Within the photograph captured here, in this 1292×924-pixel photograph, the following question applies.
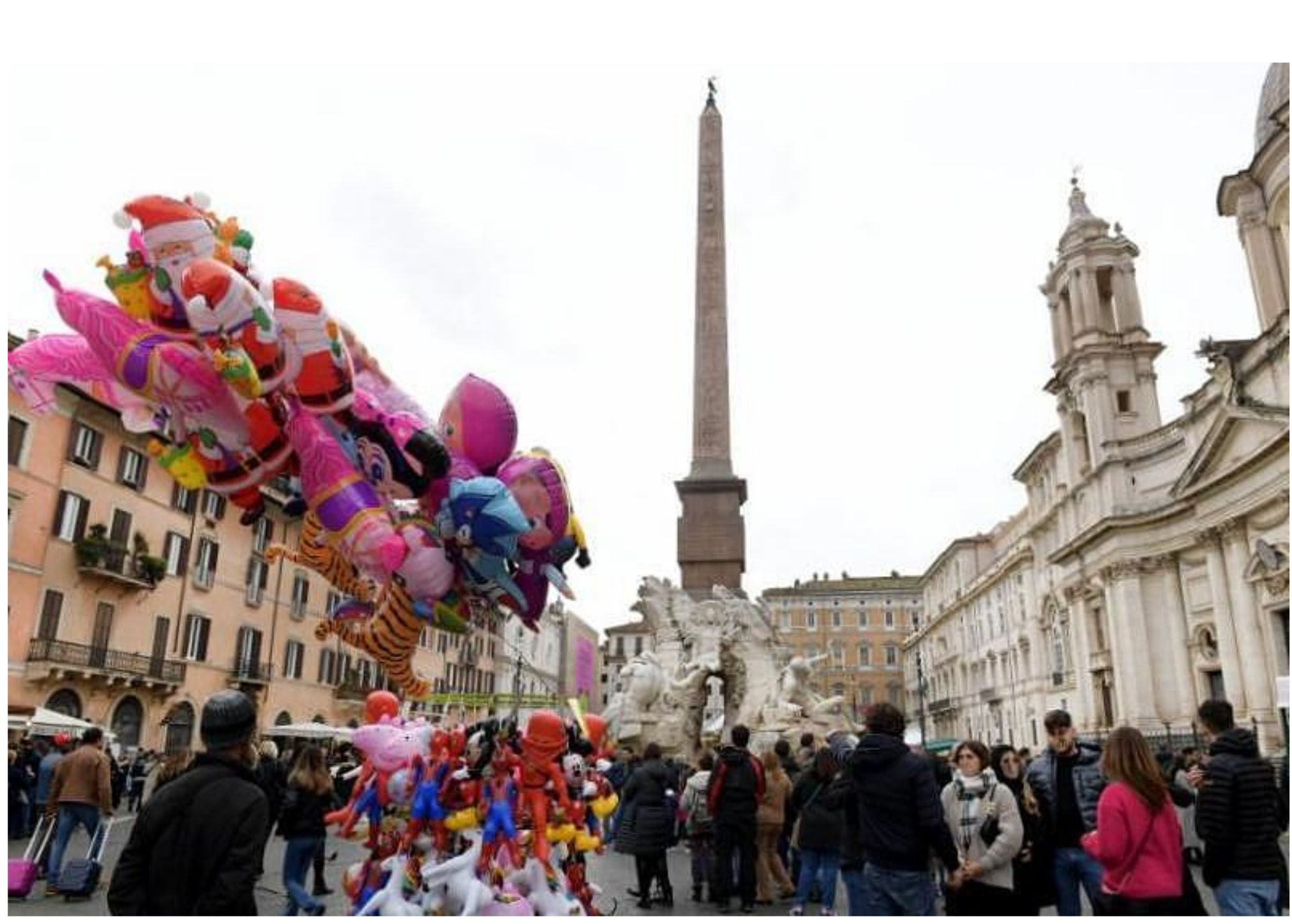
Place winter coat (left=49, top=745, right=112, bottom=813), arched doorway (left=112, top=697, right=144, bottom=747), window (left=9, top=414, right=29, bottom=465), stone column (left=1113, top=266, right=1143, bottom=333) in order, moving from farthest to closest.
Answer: stone column (left=1113, top=266, right=1143, bottom=333)
arched doorway (left=112, top=697, right=144, bottom=747)
window (left=9, top=414, right=29, bottom=465)
winter coat (left=49, top=745, right=112, bottom=813)

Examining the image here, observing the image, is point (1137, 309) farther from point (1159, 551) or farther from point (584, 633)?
point (584, 633)

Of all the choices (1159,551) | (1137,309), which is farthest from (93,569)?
(1137,309)

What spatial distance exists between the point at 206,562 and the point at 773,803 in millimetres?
22980

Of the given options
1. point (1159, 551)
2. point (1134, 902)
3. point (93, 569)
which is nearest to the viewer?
point (1134, 902)

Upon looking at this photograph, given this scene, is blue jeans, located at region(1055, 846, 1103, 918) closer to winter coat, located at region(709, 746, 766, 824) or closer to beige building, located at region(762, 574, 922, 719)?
winter coat, located at region(709, 746, 766, 824)

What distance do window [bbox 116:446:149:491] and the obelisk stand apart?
14.7m

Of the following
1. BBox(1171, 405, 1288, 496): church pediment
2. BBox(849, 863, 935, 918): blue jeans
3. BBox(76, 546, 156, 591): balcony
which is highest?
BBox(1171, 405, 1288, 496): church pediment

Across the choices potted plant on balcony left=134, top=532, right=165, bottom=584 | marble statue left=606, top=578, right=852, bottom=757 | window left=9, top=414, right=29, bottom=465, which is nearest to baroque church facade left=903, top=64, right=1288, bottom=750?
marble statue left=606, top=578, right=852, bottom=757

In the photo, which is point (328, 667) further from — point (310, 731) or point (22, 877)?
point (22, 877)

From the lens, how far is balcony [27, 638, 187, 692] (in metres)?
20.3

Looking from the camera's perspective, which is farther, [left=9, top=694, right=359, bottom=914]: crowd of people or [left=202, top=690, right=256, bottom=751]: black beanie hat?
[left=202, top=690, right=256, bottom=751]: black beanie hat

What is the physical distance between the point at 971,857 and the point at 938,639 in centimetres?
6472

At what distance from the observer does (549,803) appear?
5832mm

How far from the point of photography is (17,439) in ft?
66.8
